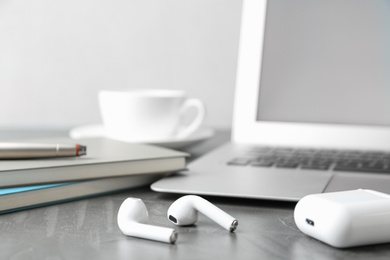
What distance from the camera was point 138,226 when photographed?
1.81 ft

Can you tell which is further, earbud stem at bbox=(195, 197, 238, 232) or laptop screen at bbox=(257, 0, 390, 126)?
laptop screen at bbox=(257, 0, 390, 126)

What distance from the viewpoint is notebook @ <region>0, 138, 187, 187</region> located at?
0.65 meters

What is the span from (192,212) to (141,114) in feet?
1.52

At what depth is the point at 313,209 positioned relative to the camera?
54 centimetres

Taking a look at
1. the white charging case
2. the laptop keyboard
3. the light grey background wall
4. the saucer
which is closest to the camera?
the white charging case

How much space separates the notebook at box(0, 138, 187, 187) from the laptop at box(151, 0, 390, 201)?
73 millimetres

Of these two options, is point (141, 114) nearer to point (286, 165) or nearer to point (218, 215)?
point (286, 165)

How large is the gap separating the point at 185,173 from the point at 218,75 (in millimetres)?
746

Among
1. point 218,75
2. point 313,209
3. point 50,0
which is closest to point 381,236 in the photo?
point 313,209

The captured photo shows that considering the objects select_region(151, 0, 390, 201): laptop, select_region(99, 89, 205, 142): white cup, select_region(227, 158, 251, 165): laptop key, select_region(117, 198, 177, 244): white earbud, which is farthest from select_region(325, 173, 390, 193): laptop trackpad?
select_region(99, 89, 205, 142): white cup

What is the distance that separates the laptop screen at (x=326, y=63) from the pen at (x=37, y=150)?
1.11 feet

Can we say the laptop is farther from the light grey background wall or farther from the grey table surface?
the light grey background wall

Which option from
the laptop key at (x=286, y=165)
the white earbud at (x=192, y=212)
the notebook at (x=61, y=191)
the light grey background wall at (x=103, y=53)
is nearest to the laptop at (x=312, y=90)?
the laptop key at (x=286, y=165)

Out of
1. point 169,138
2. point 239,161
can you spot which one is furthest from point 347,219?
point 169,138
